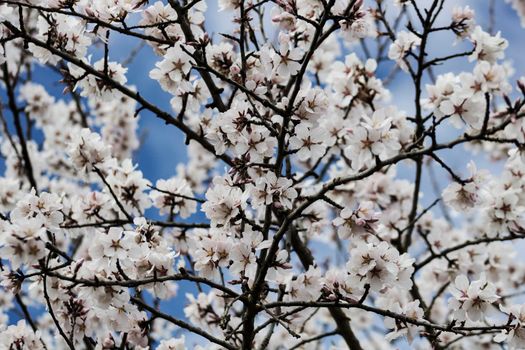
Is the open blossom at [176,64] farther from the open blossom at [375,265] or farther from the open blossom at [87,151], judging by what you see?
the open blossom at [375,265]

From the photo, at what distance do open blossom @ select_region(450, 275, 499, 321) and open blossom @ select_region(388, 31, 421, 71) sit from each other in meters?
1.62

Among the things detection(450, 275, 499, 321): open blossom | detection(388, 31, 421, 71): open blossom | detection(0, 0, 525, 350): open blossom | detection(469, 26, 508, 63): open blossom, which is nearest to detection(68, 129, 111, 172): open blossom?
detection(0, 0, 525, 350): open blossom

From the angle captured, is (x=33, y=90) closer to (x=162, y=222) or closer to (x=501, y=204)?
(x=162, y=222)

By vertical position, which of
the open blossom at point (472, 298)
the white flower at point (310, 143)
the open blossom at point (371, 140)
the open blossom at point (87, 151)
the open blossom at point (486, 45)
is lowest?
the open blossom at point (472, 298)

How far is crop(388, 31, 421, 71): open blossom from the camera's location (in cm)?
361

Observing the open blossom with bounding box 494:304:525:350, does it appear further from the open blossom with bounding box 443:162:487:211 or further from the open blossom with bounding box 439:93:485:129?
the open blossom with bounding box 439:93:485:129

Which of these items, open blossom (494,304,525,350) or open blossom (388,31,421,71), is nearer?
open blossom (494,304,525,350)

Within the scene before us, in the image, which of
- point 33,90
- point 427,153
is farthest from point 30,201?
point 33,90

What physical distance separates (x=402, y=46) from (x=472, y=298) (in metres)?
1.75

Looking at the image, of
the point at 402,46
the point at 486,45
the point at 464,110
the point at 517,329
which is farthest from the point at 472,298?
the point at 402,46

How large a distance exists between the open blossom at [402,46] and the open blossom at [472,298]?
1623mm

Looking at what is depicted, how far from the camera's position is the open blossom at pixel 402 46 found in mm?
3609

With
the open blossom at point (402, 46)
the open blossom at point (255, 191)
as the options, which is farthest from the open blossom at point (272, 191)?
the open blossom at point (402, 46)

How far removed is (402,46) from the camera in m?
3.63
